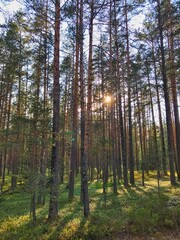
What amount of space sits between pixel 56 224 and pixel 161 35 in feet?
43.9

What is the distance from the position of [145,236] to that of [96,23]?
26.4ft

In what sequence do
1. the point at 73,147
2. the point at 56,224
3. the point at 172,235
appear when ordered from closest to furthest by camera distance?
the point at 172,235 < the point at 56,224 < the point at 73,147

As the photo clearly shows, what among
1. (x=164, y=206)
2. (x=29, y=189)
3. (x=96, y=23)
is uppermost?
(x=96, y=23)

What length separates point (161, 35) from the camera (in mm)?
13523

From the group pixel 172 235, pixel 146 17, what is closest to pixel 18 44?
pixel 146 17

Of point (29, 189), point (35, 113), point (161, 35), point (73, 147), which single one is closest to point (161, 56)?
point (161, 35)

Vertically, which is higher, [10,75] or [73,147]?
[10,75]

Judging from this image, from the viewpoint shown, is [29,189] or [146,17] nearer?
[29,189]

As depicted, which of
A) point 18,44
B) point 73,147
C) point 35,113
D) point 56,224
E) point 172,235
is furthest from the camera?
point 18,44

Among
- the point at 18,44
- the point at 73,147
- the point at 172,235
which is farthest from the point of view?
the point at 18,44

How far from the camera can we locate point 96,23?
809 cm

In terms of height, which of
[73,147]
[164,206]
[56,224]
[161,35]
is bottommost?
[56,224]

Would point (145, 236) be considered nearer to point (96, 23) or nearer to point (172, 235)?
point (172, 235)

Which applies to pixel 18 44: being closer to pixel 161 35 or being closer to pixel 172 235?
pixel 161 35
